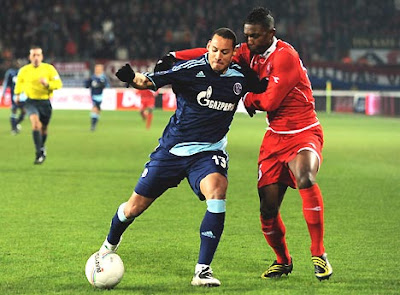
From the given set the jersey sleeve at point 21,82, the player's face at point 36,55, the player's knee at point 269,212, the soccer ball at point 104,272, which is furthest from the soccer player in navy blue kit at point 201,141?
the jersey sleeve at point 21,82

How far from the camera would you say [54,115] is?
119 ft

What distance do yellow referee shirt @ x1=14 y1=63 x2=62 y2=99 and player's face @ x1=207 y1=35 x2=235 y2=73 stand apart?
33.9 feet

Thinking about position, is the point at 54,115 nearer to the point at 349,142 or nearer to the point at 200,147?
the point at 349,142

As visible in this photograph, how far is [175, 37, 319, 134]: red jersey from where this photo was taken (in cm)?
653

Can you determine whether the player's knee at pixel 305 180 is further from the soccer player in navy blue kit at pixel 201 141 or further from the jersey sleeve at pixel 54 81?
the jersey sleeve at pixel 54 81

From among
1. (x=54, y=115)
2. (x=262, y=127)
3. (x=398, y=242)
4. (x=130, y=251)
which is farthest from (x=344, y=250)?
(x=54, y=115)

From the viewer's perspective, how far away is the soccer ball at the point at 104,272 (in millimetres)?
6250

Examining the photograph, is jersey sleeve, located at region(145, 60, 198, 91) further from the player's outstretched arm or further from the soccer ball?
the soccer ball

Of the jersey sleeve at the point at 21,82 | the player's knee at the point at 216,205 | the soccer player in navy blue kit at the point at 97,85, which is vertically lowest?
the soccer player in navy blue kit at the point at 97,85

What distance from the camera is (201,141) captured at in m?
6.57

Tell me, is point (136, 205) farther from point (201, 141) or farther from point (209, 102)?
point (209, 102)

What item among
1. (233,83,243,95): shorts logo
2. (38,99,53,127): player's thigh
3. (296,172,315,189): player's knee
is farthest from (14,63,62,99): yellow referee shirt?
(296,172,315,189): player's knee

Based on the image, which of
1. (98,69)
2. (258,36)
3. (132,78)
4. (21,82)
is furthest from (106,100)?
(132,78)

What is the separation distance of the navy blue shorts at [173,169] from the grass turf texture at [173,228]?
0.70m
